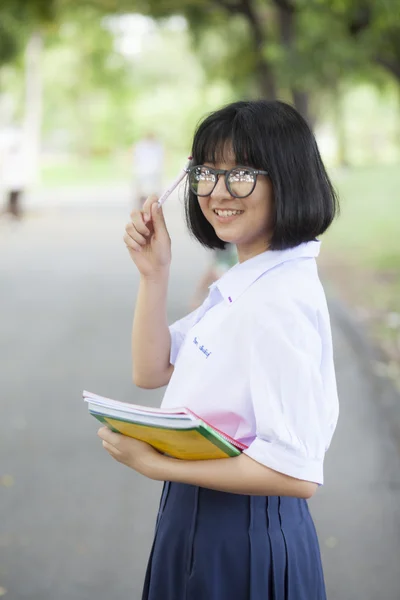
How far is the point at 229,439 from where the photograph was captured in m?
1.81

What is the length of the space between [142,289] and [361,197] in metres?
23.1

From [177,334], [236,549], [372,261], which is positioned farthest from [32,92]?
[236,549]

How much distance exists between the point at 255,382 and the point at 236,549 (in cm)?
43

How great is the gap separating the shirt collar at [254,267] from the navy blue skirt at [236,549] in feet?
1.50

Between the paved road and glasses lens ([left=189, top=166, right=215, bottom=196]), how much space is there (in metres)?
2.38

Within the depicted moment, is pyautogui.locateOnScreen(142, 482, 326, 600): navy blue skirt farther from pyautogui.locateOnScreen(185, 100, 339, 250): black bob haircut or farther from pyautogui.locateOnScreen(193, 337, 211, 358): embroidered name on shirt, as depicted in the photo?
pyautogui.locateOnScreen(185, 100, 339, 250): black bob haircut

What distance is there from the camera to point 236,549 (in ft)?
6.42

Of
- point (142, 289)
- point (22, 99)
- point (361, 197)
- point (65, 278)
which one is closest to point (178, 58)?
point (22, 99)

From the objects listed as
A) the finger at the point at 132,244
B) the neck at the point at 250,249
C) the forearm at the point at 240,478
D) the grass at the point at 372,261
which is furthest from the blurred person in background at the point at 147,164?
the forearm at the point at 240,478

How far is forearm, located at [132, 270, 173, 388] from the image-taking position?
7.45 ft

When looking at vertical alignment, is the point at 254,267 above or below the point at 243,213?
below

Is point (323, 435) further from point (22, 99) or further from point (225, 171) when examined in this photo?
point (22, 99)

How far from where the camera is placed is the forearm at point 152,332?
7.45 ft

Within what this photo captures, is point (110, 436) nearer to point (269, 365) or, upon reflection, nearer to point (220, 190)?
point (269, 365)
